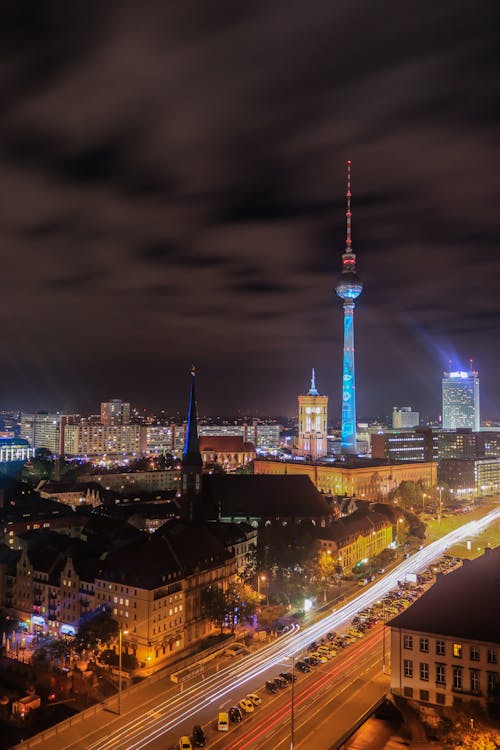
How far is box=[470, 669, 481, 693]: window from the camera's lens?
30070 millimetres

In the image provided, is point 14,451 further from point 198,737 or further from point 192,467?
point 198,737

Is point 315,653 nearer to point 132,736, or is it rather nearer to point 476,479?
point 132,736

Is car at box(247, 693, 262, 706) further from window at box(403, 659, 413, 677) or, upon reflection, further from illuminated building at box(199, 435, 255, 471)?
illuminated building at box(199, 435, 255, 471)

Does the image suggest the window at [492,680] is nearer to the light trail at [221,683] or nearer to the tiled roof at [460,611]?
the tiled roof at [460,611]

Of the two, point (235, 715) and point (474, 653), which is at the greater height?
point (474, 653)

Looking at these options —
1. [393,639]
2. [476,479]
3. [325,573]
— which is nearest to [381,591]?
[325,573]

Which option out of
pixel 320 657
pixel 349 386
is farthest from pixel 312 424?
pixel 320 657

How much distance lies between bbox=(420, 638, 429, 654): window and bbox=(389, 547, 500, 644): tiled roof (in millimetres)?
457

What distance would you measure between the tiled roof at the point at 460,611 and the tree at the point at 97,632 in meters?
18.7

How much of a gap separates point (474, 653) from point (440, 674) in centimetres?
208

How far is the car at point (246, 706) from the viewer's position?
31.6m

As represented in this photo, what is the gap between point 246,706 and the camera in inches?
1250

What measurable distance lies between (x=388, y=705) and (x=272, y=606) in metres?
→ 20.2

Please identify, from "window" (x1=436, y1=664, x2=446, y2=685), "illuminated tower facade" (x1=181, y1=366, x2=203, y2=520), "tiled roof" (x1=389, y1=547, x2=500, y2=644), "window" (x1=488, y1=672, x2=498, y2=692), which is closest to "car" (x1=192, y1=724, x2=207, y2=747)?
"tiled roof" (x1=389, y1=547, x2=500, y2=644)
